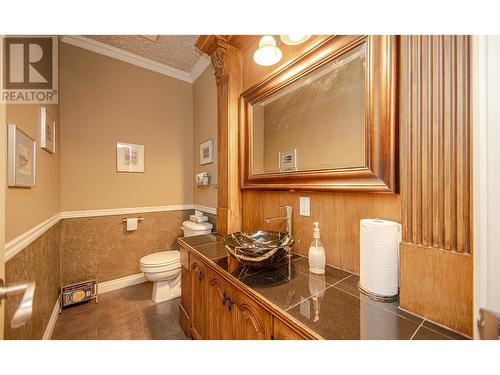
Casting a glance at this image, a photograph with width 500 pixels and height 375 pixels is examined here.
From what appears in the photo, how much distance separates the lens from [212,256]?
120 centimetres

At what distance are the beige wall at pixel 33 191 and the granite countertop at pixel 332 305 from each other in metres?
1.06

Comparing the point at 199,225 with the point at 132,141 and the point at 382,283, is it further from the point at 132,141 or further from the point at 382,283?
the point at 382,283

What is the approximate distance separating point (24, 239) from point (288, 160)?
1.61m

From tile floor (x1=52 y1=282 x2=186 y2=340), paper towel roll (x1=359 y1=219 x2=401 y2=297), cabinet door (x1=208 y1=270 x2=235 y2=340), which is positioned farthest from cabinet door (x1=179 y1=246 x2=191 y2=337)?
paper towel roll (x1=359 y1=219 x2=401 y2=297)

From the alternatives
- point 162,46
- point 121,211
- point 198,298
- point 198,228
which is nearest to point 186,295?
point 198,298

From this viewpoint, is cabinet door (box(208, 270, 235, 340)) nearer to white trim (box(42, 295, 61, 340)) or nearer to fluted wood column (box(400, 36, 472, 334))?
fluted wood column (box(400, 36, 472, 334))

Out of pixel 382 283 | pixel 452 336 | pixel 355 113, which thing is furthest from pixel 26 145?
pixel 452 336

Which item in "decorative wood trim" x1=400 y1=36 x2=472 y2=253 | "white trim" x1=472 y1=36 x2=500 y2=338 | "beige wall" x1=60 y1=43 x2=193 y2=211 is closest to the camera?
"white trim" x1=472 y1=36 x2=500 y2=338

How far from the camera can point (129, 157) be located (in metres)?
2.25

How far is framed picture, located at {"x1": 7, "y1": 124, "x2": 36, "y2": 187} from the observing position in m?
0.92

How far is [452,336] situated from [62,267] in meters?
2.85

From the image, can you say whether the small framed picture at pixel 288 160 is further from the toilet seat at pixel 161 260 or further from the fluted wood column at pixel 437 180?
the toilet seat at pixel 161 260

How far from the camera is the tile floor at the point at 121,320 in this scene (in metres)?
1.51

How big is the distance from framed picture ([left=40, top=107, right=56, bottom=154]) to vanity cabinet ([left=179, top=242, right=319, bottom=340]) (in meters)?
1.27
